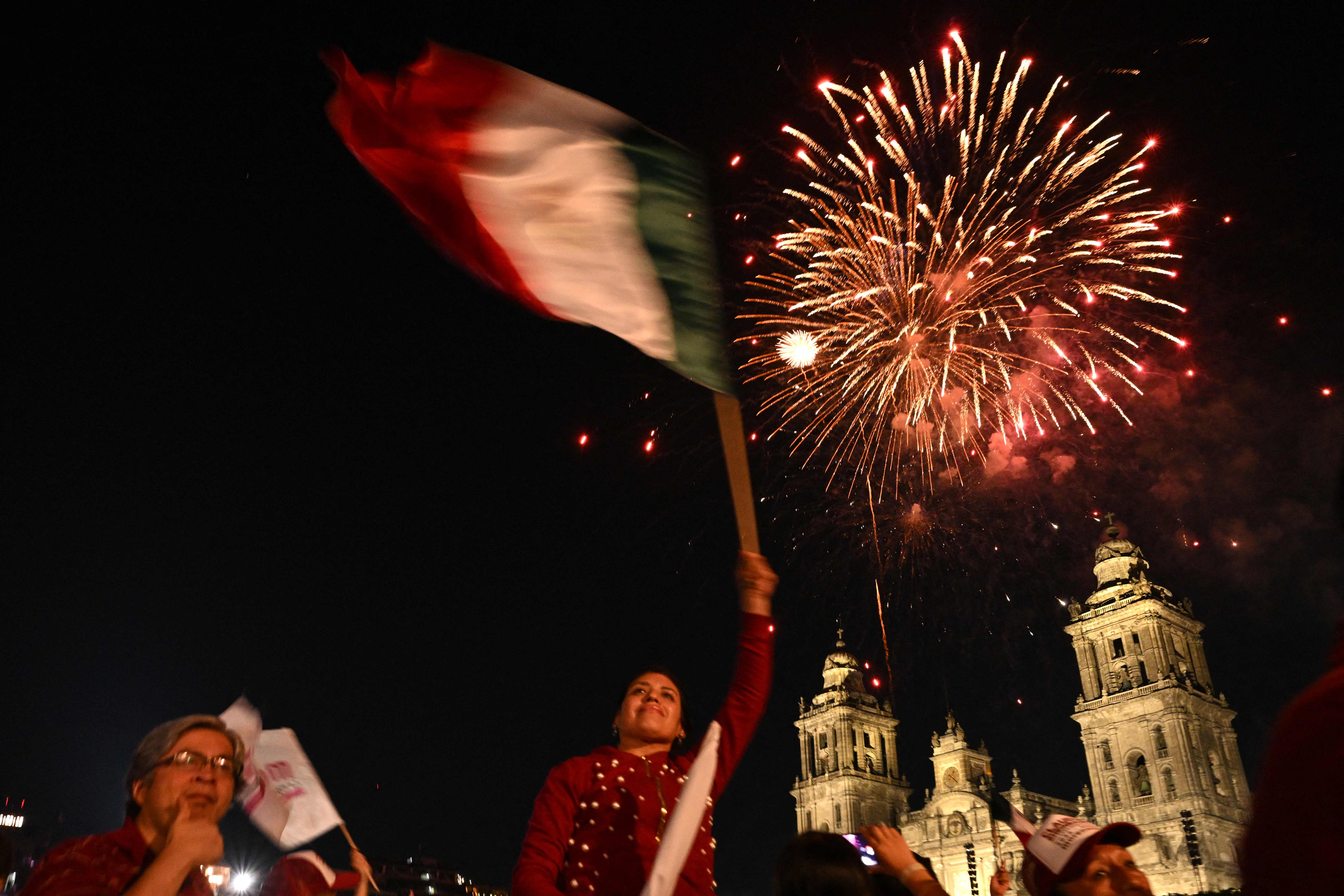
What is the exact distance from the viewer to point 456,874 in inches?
2504

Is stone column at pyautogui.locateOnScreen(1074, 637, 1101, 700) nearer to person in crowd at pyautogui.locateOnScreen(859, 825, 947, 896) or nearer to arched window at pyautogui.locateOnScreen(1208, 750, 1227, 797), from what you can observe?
arched window at pyautogui.locateOnScreen(1208, 750, 1227, 797)

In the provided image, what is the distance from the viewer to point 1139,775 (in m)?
45.8

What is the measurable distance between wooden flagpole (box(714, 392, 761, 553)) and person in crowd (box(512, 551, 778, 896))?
0.32 ft

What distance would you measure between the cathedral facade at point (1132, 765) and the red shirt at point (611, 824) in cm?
3659

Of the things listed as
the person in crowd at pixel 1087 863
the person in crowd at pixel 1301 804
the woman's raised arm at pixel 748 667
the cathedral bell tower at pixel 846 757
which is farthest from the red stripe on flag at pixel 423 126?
the cathedral bell tower at pixel 846 757

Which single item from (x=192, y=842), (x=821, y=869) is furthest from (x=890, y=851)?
(x=192, y=842)

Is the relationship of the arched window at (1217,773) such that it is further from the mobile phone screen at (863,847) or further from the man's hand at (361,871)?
the man's hand at (361,871)

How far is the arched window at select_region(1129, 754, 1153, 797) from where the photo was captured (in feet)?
148

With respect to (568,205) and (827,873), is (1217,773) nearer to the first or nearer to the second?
(568,205)

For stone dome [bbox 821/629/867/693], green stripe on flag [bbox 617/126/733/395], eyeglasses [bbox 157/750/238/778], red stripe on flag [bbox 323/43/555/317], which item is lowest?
eyeglasses [bbox 157/750/238/778]

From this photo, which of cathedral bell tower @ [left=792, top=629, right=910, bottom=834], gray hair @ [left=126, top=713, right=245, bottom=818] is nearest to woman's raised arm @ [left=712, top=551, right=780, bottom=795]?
gray hair @ [left=126, top=713, right=245, bottom=818]

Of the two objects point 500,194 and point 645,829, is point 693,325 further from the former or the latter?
point 645,829

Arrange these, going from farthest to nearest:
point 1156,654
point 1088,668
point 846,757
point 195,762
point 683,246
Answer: point 846,757 → point 1088,668 → point 1156,654 → point 683,246 → point 195,762

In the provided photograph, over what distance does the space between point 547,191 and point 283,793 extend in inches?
121
